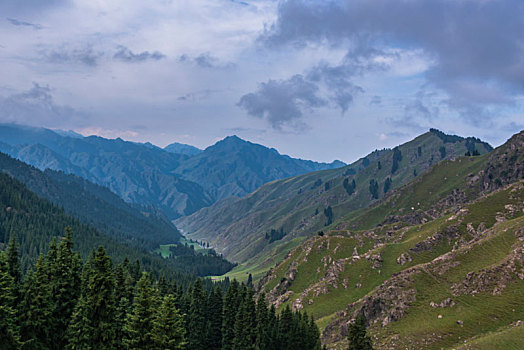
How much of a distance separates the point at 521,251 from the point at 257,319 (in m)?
88.8

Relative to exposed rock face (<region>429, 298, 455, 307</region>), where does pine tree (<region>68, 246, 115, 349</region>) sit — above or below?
above

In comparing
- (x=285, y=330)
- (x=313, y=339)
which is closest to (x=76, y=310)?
(x=285, y=330)

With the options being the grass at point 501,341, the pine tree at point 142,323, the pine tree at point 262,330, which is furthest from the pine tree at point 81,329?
the grass at point 501,341

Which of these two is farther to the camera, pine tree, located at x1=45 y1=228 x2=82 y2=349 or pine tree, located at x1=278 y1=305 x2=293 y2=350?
pine tree, located at x1=278 y1=305 x2=293 y2=350

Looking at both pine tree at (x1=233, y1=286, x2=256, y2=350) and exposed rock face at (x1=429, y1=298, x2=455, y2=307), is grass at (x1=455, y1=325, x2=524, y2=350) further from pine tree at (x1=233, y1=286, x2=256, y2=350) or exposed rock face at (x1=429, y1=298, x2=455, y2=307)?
pine tree at (x1=233, y1=286, x2=256, y2=350)

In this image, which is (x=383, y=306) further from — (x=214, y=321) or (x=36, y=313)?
(x=36, y=313)

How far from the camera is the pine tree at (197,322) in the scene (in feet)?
306

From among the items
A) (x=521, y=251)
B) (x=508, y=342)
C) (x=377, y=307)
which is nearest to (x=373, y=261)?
(x=377, y=307)

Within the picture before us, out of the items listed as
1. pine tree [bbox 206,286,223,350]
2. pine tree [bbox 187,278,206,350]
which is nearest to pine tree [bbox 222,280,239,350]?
pine tree [bbox 206,286,223,350]

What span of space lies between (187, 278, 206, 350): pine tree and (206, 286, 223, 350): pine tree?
169 cm

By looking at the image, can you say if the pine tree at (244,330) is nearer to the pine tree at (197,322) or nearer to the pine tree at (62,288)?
the pine tree at (197,322)

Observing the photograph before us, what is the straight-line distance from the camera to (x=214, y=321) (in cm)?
10350

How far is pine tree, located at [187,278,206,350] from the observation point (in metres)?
93.2

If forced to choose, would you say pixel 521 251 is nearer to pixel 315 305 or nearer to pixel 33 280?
pixel 315 305
